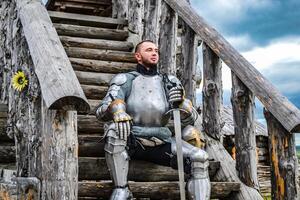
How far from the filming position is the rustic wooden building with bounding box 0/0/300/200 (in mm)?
2938

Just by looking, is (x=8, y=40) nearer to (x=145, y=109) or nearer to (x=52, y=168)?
(x=145, y=109)

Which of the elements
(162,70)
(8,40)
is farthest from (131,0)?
(8,40)

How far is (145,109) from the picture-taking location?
13.4 ft

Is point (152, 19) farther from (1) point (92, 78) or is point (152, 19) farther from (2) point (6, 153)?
(2) point (6, 153)

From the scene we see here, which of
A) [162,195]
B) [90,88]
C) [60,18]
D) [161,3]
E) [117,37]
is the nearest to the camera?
[162,195]

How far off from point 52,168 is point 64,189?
0.44ft

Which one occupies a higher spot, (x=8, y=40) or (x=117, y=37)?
(x=117, y=37)

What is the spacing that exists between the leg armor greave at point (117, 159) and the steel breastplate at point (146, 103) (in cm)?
37

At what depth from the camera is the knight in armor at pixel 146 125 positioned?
12.1ft

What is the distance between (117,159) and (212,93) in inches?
54.7

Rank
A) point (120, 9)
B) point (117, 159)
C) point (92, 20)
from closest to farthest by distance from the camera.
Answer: point (117, 159) → point (92, 20) → point (120, 9)

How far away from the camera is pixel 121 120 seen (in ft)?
12.1

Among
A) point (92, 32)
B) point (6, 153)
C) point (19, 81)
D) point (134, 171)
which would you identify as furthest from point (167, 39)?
point (19, 81)

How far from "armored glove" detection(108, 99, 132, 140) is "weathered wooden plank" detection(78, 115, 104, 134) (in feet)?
2.88
